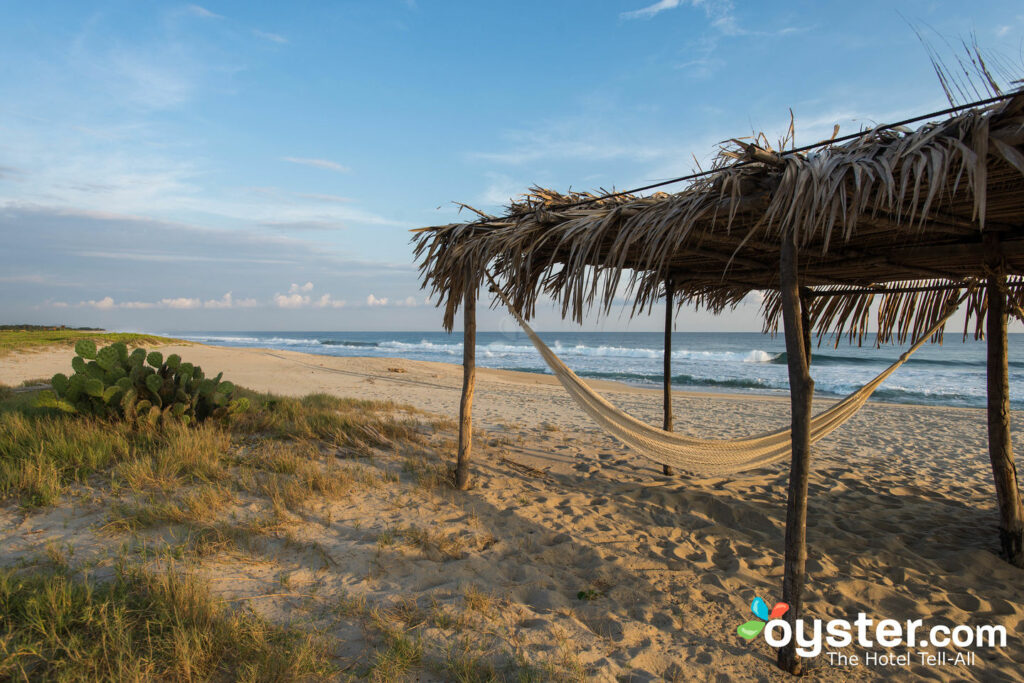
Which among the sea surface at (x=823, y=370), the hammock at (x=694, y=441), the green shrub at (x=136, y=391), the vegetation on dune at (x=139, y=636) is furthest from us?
the sea surface at (x=823, y=370)

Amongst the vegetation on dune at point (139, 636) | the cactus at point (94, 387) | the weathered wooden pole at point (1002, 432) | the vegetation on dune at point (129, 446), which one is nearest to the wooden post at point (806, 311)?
the weathered wooden pole at point (1002, 432)

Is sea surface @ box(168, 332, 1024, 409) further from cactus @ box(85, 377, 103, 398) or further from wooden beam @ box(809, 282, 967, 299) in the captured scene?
cactus @ box(85, 377, 103, 398)

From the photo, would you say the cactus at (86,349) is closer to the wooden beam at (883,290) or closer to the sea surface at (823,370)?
the wooden beam at (883,290)

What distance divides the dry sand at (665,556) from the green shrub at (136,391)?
3.70 feet

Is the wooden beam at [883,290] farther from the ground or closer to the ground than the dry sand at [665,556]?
farther from the ground

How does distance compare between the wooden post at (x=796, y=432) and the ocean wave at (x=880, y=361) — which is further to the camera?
the ocean wave at (x=880, y=361)

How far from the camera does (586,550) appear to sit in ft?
8.48

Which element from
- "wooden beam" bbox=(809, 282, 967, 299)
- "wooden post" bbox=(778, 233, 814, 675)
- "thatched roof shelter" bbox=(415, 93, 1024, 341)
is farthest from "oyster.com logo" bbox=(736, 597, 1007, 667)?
"wooden beam" bbox=(809, 282, 967, 299)

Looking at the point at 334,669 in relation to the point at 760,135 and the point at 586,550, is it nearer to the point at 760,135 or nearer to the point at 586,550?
the point at 586,550

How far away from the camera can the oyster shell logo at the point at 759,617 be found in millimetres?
1990

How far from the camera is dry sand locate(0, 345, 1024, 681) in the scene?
190cm

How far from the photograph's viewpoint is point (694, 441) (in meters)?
2.81

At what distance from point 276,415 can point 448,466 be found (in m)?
1.80

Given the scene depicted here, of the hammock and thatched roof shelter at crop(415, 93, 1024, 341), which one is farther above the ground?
thatched roof shelter at crop(415, 93, 1024, 341)
